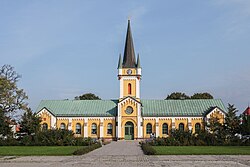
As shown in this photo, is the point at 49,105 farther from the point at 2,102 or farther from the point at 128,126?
the point at 2,102

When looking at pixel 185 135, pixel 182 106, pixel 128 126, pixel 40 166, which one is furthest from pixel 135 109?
pixel 40 166

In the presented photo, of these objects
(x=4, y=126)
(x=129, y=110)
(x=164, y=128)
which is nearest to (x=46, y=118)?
(x=129, y=110)

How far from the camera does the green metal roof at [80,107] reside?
69.4 meters

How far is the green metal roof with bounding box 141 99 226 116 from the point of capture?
2657 inches

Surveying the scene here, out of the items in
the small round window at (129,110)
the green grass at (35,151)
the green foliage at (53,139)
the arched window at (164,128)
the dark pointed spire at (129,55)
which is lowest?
the green grass at (35,151)

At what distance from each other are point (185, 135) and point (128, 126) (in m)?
25.8

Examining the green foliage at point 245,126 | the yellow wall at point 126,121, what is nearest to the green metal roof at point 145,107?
the yellow wall at point 126,121

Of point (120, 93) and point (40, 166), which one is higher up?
point (120, 93)

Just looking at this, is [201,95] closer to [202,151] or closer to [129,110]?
[129,110]

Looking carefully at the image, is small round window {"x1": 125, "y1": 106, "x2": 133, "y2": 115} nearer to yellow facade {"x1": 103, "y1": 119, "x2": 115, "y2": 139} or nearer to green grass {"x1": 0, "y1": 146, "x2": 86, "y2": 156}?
yellow facade {"x1": 103, "y1": 119, "x2": 115, "y2": 139}

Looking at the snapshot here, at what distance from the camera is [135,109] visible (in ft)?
221

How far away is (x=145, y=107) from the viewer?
69.9 meters

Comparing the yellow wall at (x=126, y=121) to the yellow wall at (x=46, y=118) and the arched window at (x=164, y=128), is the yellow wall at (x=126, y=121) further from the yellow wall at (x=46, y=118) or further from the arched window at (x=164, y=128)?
the yellow wall at (x=46, y=118)

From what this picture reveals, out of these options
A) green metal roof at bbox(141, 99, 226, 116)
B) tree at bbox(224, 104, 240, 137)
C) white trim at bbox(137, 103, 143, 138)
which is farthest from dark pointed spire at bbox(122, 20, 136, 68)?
tree at bbox(224, 104, 240, 137)
